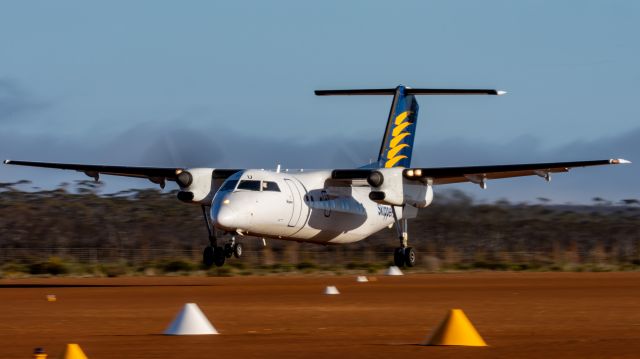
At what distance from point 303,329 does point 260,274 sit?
72.7ft

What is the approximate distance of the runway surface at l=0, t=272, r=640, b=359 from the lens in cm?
1257

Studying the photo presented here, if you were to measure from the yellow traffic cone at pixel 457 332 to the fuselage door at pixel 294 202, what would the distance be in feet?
62.0

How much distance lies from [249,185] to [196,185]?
3.78 metres

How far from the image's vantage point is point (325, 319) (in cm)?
1697

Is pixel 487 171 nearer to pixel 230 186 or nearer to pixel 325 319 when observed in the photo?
pixel 230 186

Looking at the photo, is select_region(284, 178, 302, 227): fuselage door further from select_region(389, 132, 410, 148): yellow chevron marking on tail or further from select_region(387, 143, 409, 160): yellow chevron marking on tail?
Answer: select_region(389, 132, 410, 148): yellow chevron marking on tail

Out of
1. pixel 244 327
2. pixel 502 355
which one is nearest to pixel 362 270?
pixel 244 327

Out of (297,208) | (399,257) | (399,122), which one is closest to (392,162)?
(399,122)

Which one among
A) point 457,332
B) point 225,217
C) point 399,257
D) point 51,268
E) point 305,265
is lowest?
point 457,332

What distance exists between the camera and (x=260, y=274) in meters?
37.3

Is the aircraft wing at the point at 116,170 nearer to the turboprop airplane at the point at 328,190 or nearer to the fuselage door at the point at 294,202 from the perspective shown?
the turboprop airplane at the point at 328,190

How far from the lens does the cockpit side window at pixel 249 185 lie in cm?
2989

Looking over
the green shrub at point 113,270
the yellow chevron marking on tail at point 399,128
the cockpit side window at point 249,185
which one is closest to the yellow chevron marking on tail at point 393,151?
the yellow chevron marking on tail at point 399,128

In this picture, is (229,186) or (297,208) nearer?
(229,186)
